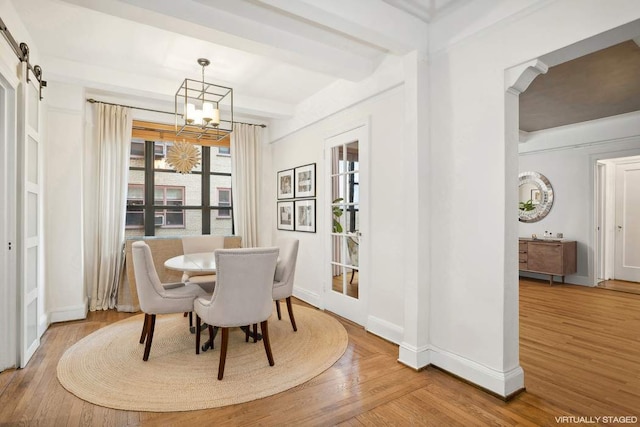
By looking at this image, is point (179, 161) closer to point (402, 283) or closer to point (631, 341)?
point (402, 283)

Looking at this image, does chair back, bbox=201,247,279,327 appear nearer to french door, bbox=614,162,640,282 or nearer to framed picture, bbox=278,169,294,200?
framed picture, bbox=278,169,294,200

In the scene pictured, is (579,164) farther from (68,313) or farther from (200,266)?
(68,313)

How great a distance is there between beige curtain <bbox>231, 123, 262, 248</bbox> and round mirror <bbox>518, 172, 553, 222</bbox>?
467 centimetres

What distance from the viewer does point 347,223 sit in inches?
153

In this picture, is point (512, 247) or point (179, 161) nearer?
point (512, 247)

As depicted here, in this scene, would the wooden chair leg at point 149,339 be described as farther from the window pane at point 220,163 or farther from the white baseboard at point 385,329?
the window pane at point 220,163

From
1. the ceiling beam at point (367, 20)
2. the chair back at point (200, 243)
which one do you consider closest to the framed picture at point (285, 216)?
the chair back at point (200, 243)

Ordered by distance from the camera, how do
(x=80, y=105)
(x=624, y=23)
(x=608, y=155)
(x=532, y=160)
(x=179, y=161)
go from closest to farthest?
(x=624, y=23) → (x=80, y=105) → (x=179, y=161) → (x=608, y=155) → (x=532, y=160)

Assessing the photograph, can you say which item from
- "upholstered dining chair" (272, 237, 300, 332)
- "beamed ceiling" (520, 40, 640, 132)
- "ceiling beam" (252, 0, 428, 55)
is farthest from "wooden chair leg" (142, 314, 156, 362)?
"beamed ceiling" (520, 40, 640, 132)

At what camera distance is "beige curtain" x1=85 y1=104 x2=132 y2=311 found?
4.14 m

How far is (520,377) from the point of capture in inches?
90.2

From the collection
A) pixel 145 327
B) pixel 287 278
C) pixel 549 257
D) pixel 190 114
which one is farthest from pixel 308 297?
pixel 549 257

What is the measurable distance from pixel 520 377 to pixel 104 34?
4.27m

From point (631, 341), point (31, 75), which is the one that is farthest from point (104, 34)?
point (631, 341)
